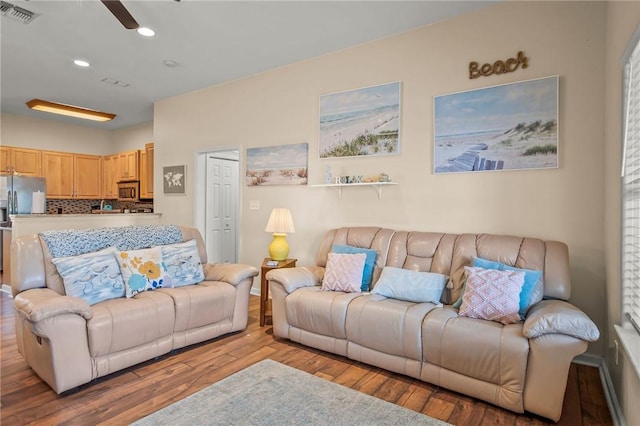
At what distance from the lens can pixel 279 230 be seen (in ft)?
12.7

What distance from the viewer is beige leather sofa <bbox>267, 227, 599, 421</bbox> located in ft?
6.56

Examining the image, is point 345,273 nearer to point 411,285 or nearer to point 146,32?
point 411,285

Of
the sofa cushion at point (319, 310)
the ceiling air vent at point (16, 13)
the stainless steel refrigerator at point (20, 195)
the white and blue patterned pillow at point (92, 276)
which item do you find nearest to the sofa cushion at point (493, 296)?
the sofa cushion at point (319, 310)

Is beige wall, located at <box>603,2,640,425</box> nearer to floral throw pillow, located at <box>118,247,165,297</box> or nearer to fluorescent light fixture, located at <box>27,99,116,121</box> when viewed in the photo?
floral throw pillow, located at <box>118,247,165,297</box>

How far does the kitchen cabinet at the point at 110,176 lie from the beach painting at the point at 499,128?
22.8 feet

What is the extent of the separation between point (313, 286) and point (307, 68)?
8.70 ft

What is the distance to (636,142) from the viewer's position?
183cm

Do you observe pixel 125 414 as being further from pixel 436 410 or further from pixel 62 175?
pixel 62 175

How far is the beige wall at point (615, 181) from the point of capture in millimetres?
1878

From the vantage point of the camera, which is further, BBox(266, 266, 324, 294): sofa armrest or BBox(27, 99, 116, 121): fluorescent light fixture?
BBox(27, 99, 116, 121): fluorescent light fixture

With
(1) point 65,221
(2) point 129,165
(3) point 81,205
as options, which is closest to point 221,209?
(1) point 65,221

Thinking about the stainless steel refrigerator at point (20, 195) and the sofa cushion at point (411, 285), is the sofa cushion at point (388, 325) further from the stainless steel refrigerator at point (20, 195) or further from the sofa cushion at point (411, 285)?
the stainless steel refrigerator at point (20, 195)

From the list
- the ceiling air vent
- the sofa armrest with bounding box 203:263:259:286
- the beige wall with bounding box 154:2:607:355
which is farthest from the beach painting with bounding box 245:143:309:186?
the ceiling air vent

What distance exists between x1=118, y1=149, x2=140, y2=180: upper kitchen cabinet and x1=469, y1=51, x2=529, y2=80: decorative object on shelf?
6319 mm
